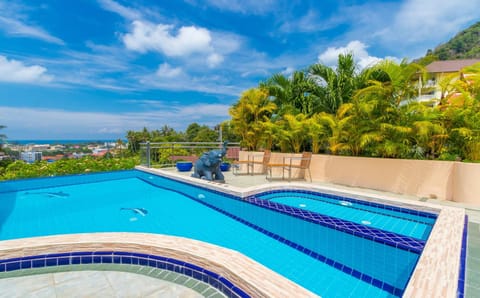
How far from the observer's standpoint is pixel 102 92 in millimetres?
23125

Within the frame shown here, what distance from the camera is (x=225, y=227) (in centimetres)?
423

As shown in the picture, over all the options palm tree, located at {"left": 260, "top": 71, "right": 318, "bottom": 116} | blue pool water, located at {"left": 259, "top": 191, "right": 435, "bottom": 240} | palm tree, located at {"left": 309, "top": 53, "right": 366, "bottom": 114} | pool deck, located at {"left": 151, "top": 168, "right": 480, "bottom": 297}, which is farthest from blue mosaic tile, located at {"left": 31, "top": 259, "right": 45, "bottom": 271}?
palm tree, located at {"left": 309, "top": 53, "right": 366, "bottom": 114}

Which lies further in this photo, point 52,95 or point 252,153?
point 52,95

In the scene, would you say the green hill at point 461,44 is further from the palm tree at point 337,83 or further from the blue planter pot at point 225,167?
the blue planter pot at point 225,167

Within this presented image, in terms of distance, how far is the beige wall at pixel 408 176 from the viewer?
4.83 m

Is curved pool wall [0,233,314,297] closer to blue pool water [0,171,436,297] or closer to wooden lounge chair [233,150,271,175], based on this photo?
blue pool water [0,171,436,297]

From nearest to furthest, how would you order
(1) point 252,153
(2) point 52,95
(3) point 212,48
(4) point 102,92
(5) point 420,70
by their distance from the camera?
(5) point 420,70 < (1) point 252,153 < (3) point 212,48 < (2) point 52,95 < (4) point 102,92

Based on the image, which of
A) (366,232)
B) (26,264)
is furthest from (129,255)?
(366,232)

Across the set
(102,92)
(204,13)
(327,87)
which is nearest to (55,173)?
(204,13)

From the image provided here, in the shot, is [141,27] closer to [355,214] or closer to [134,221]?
[134,221]

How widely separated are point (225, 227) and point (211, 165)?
287 centimetres

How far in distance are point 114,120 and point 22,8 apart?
59.4ft

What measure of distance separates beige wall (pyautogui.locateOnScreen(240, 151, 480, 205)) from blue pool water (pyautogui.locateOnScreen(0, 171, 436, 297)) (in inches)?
142

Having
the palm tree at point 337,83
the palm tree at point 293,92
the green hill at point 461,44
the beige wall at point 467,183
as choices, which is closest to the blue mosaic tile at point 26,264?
the beige wall at point 467,183
